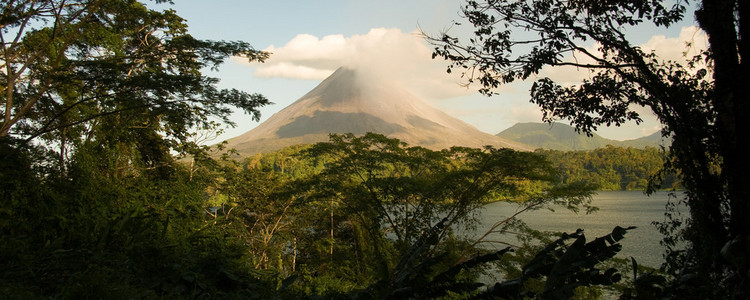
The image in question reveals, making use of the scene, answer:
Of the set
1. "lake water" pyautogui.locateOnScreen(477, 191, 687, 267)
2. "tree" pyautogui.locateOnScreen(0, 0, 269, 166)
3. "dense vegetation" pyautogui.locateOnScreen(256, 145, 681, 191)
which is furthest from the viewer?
"dense vegetation" pyautogui.locateOnScreen(256, 145, 681, 191)

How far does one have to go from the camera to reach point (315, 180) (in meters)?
15.8

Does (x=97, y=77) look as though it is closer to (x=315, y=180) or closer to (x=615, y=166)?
(x=315, y=180)

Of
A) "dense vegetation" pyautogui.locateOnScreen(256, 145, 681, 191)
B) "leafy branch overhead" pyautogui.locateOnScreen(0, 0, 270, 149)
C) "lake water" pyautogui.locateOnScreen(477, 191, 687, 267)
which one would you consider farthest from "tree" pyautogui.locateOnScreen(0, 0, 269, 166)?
"dense vegetation" pyautogui.locateOnScreen(256, 145, 681, 191)

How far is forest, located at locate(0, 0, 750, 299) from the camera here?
5.06 feet

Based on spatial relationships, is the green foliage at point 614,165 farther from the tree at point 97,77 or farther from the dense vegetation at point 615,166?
the tree at point 97,77

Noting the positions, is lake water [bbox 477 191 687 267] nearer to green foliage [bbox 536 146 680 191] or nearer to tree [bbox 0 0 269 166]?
tree [bbox 0 0 269 166]

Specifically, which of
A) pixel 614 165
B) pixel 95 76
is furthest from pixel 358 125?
pixel 95 76

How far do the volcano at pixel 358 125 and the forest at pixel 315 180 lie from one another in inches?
4205

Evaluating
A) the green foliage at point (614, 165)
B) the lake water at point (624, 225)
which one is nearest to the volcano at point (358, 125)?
the green foliage at point (614, 165)

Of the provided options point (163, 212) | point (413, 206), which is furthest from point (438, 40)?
point (413, 206)

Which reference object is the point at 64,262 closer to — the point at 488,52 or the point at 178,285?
the point at 178,285

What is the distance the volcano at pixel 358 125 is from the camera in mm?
137000

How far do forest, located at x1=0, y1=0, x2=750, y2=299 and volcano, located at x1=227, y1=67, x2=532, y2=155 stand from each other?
350 feet

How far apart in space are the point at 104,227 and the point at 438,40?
519 cm
